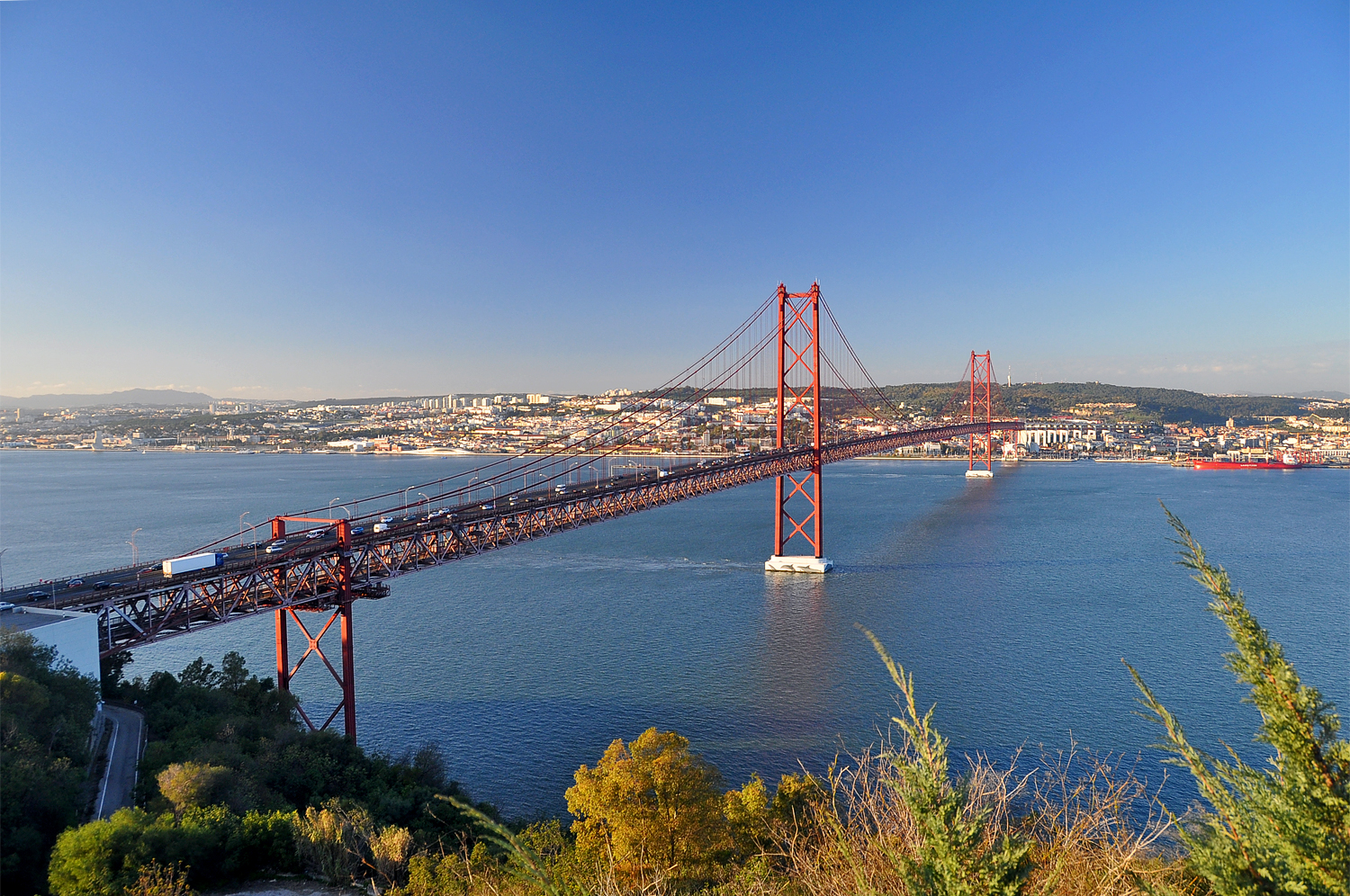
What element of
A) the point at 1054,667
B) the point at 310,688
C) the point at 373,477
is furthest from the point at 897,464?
the point at 310,688

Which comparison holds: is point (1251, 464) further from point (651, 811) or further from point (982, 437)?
point (651, 811)

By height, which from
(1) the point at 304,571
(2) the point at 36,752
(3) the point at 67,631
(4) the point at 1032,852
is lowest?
(2) the point at 36,752

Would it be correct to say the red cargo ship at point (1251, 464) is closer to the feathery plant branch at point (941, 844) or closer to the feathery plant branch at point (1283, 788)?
the feathery plant branch at point (1283, 788)

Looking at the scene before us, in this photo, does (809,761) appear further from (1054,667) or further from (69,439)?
(69,439)

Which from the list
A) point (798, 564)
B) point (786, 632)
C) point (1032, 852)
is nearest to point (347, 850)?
point (1032, 852)

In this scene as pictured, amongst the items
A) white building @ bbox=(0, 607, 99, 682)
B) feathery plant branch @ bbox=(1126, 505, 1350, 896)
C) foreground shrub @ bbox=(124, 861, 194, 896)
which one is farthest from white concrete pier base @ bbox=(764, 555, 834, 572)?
feathery plant branch @ bbox=(1126, 505, 1350, 896)

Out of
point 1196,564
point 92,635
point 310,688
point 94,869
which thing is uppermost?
point 1196,564
